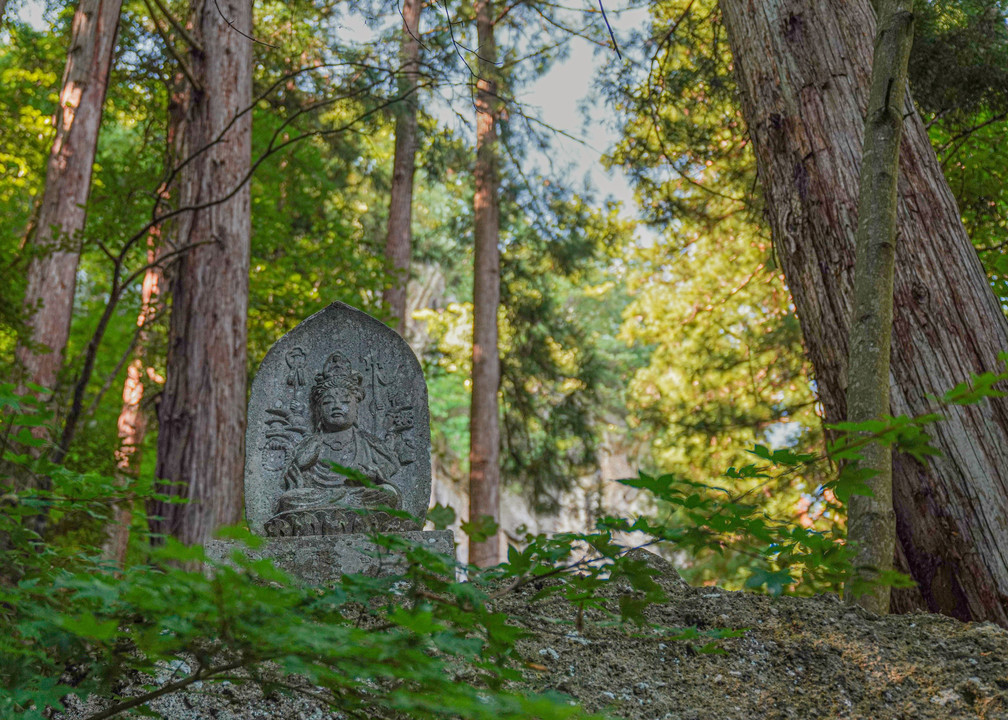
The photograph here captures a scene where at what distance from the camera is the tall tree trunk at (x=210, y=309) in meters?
7.17

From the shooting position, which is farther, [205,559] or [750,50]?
[750,50]

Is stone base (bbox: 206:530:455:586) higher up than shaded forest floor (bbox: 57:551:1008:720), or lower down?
higher up

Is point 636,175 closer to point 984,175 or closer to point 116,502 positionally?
point 984,175

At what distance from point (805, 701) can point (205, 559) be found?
94.4 inches

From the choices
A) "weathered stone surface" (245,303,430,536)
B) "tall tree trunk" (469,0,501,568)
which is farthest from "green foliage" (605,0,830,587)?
"weathered stone surface" (245,303,430,536)

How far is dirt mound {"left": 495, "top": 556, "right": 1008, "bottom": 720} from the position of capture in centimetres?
303

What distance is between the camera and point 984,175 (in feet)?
24.9

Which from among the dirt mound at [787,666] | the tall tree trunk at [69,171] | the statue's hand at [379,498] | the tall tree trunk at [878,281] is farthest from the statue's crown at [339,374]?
the tall tree trunk at [69,171]

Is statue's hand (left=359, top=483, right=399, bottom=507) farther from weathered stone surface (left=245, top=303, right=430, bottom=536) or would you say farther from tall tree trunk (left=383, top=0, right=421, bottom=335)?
tall tree trunk (left=383, top=0, right=421, bottom=335)

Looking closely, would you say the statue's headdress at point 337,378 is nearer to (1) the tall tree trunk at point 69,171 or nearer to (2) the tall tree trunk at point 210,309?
(2) the tall tree trunk at point 210,309

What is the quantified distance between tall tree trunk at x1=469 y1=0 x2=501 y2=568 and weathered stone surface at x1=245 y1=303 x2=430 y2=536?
17.5 feet

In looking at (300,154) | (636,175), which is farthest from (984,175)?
(300,154)

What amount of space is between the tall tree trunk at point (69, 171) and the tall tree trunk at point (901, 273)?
24.2 feet

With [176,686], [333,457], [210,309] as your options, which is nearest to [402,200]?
[210,309]
